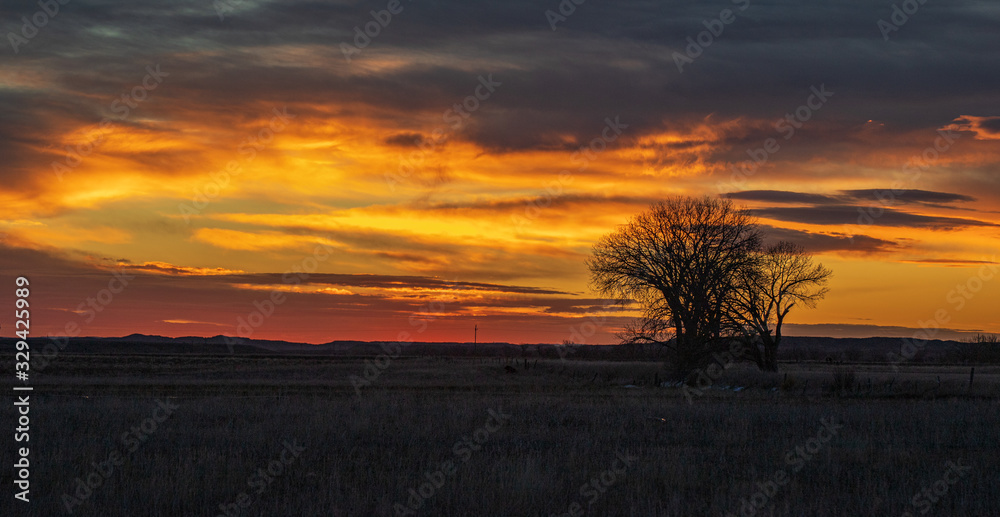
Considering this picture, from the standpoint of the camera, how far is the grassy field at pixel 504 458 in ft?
36.0

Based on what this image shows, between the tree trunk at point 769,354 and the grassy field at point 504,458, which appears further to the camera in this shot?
the tree trunk at point 769,354

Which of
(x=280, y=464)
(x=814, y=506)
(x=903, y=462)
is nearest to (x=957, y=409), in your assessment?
(x=903, y=462)

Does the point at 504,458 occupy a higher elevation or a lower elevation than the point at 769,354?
lower

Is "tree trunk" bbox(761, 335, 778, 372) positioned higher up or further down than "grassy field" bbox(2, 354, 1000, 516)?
higher up

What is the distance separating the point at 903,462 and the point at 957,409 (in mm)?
12092

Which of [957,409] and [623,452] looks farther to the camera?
[957,409]

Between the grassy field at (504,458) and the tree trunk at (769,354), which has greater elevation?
the tree trunk at (769,354)

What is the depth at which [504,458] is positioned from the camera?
47.1 ft

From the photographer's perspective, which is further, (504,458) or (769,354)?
(769,354)

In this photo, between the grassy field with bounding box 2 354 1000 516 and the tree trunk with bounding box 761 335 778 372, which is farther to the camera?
the tree trunk with bounding box 761 335 778 372

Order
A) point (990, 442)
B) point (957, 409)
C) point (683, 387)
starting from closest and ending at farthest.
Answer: point (990, 442) → point (957, 409) → point (683, 387)

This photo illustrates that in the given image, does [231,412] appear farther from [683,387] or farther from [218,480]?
[683,387]

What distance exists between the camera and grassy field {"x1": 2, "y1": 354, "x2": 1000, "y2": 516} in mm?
10969

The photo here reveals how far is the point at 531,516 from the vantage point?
10.4 m
